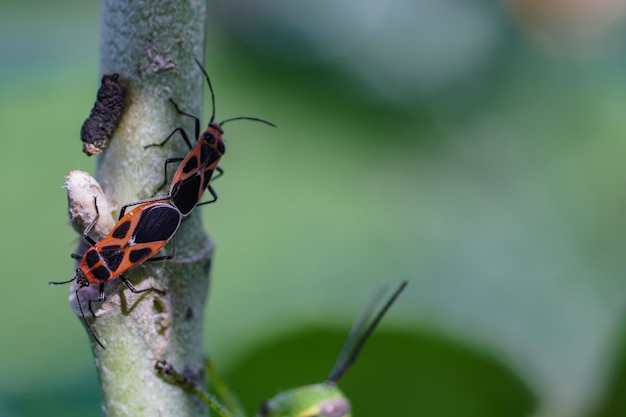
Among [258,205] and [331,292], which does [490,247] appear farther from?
[258,205]

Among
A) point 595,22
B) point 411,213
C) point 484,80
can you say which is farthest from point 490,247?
point 595,22

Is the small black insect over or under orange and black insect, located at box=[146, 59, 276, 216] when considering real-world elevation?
over

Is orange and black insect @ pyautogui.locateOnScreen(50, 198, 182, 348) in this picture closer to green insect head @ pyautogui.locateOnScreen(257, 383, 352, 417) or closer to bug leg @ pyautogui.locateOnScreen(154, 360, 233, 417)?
bug leg @ pyautogui.locateOnScreen(154, 360, 233, 417)

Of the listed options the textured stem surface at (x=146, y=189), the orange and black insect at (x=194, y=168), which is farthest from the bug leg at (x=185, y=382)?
the orange and black insect at (x=194, y=168)

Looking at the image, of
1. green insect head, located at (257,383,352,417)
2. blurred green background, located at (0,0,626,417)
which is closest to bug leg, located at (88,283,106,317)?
green insect head, located at (257,383,352,417)

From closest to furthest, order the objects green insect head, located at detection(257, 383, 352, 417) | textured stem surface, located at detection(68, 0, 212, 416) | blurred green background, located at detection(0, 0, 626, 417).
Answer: textured stem surface, located at detection(68, 0, 212, 416), green insect head, located at detection(257, 383, 352, 417), blurred green background, located at detection(0, 0, 626, 417)

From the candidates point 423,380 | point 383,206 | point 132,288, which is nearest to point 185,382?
point 132,288
